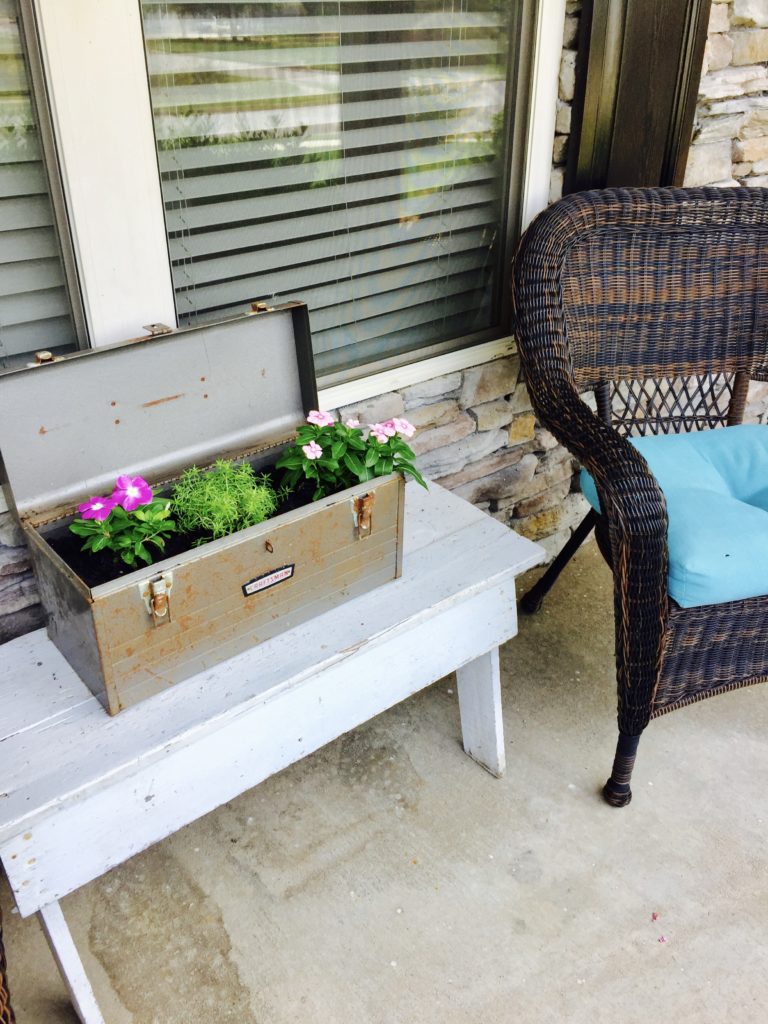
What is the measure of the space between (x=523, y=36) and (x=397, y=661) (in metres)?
1.47

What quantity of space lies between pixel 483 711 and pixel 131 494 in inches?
36.7

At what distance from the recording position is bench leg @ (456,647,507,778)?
6.05 feet

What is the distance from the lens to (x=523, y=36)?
199 centimetres

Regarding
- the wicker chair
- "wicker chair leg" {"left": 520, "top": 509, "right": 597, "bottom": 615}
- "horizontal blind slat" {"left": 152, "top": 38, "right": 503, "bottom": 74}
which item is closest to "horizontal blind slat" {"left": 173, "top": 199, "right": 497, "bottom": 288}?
the wicker chair

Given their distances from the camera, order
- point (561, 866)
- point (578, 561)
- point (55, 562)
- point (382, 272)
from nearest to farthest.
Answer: point (55, 562)
point (561, 866)
point (382, 272)
point (578, 561)

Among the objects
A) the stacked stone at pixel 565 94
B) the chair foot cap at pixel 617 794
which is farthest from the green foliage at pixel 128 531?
the stacked stone at pixel 565 94

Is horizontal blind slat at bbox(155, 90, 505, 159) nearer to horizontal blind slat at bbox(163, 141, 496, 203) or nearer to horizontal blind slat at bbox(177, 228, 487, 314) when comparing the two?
horizontal blind slat at bbox(163, 141, 496, 203)

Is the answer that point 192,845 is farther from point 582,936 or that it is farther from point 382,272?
point 382,272

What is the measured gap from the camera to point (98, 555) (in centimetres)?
142

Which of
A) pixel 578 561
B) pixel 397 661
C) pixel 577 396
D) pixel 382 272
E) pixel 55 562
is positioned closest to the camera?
pixel 55 562

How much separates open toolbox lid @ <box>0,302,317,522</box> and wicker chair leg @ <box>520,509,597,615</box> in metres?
0.90

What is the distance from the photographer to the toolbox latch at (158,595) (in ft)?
4.16

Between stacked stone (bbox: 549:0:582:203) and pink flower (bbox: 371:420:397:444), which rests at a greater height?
stacked stone (bbox: 549:0:582:203)

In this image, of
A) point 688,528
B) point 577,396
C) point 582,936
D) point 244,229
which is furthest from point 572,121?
point 582,936
